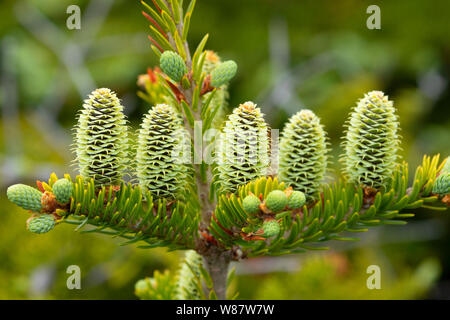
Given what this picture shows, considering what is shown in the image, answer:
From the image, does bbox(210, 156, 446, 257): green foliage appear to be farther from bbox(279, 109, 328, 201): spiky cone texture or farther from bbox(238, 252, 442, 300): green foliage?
bbox(238, 252, 442, 300): green foliage

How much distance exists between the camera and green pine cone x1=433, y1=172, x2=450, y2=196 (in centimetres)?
86

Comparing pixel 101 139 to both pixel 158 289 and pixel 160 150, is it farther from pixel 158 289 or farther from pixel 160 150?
pixel 158 289

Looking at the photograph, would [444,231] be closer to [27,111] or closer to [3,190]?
[3,190]

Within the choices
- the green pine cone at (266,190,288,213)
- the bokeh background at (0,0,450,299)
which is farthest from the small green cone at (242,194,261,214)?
the bokeh background at (0,0,450,299)

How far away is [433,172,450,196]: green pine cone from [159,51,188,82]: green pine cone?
1.77ft

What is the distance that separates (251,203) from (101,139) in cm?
32

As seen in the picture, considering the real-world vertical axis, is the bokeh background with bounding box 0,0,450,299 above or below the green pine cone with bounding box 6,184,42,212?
above

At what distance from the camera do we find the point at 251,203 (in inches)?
29.7

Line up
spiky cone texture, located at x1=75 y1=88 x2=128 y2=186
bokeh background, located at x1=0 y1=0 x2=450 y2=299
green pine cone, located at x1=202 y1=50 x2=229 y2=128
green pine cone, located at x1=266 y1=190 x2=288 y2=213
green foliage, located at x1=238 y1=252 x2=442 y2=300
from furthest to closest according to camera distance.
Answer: bokeh background, located at x1=0 y1=0 x2=450 y2=299, green foliage, located at x1=238 y1=252 x2=442 y2=300, green pine cone, located at x1=202 y1=50 x2=229 y2=128, spiky cone texture, located at x1=75 y1=88 x2=128 y2=186, green pine cone, located at x1=266 y1=190 x2=288 y2=213

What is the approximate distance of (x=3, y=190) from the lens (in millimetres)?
3316

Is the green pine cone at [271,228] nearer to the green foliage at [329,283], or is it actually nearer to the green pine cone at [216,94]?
the green pine cone at [216,94]

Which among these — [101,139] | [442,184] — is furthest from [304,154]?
[101,139]

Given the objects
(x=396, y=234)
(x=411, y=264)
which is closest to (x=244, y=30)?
(x=396, y=234)

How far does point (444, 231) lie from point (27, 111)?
3799 mm
